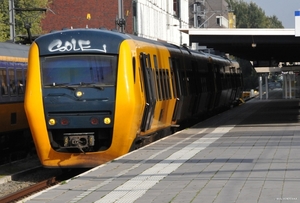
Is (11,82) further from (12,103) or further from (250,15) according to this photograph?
(250,15)

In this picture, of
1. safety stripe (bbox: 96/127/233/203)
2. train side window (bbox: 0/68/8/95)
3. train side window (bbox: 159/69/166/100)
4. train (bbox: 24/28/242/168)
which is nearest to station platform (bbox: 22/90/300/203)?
safety stripe (bbox: 96/127/233/203)

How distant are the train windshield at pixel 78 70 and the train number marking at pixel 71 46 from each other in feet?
0.50

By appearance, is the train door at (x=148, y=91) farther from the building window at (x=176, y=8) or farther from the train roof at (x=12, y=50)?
the building window at (x=176, y=8)

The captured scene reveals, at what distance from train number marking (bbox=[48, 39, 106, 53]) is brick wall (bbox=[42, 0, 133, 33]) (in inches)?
1529

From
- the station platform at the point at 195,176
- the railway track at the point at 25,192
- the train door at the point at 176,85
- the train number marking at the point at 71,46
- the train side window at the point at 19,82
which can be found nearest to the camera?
the station platform at the point at 195,176

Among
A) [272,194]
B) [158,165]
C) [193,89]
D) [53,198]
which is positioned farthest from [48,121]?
[193,89]

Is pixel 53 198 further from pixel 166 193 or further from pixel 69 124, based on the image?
pixel 69 124

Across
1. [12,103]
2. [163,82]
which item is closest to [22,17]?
[12,103]

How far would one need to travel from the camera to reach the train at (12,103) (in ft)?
63.4

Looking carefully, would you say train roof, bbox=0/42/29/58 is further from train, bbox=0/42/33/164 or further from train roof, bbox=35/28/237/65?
train roof, bbox=35/28/237/65

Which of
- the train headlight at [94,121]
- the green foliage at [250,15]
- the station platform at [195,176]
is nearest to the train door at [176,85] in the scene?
the station platform at [195,176]

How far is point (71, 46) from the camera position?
642 inches

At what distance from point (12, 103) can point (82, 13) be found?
3694 cm

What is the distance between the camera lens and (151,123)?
61.6 feet
